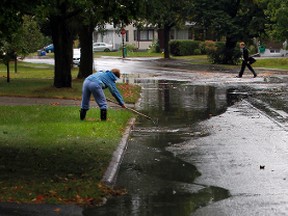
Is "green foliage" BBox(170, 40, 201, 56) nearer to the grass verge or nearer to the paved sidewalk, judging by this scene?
the paved sidewalk

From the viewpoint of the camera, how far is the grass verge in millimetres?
7841

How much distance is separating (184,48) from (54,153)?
→ 51.7 metres

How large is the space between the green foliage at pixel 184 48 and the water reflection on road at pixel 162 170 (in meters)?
42.3

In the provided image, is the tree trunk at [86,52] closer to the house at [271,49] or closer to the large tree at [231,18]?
the large tree at [231,18]

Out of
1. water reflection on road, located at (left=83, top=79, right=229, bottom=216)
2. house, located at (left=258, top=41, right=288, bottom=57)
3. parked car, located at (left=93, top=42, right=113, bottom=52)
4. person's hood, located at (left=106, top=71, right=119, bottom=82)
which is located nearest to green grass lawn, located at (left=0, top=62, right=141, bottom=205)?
water reflection on road, located at (left=83, top=79, right=229, bottom=216)

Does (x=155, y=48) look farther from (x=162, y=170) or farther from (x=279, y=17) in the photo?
(x=162, y=170)

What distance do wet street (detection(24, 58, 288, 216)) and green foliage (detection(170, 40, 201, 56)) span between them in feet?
134

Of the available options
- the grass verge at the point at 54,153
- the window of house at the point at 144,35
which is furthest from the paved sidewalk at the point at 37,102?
the window of house at the point at 144,35

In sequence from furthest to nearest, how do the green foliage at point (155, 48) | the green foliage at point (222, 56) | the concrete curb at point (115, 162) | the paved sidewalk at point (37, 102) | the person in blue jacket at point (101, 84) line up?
the green foliage at point (155, 48) < the green foliage at point (222, 56) < the paved sidewalk at point (37, 102) < the person in blue jacket at point (101, 84) < the concrete curb at point (115, 162)

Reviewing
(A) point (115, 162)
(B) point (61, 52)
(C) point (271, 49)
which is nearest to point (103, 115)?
(A) point (115, 162)

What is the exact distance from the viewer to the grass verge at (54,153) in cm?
784

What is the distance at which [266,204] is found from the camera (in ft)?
24.3

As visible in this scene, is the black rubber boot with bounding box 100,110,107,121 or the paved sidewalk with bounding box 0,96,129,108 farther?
the paved sidewalk with bounding box 0,96,129,108

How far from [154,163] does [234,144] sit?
2361mm
